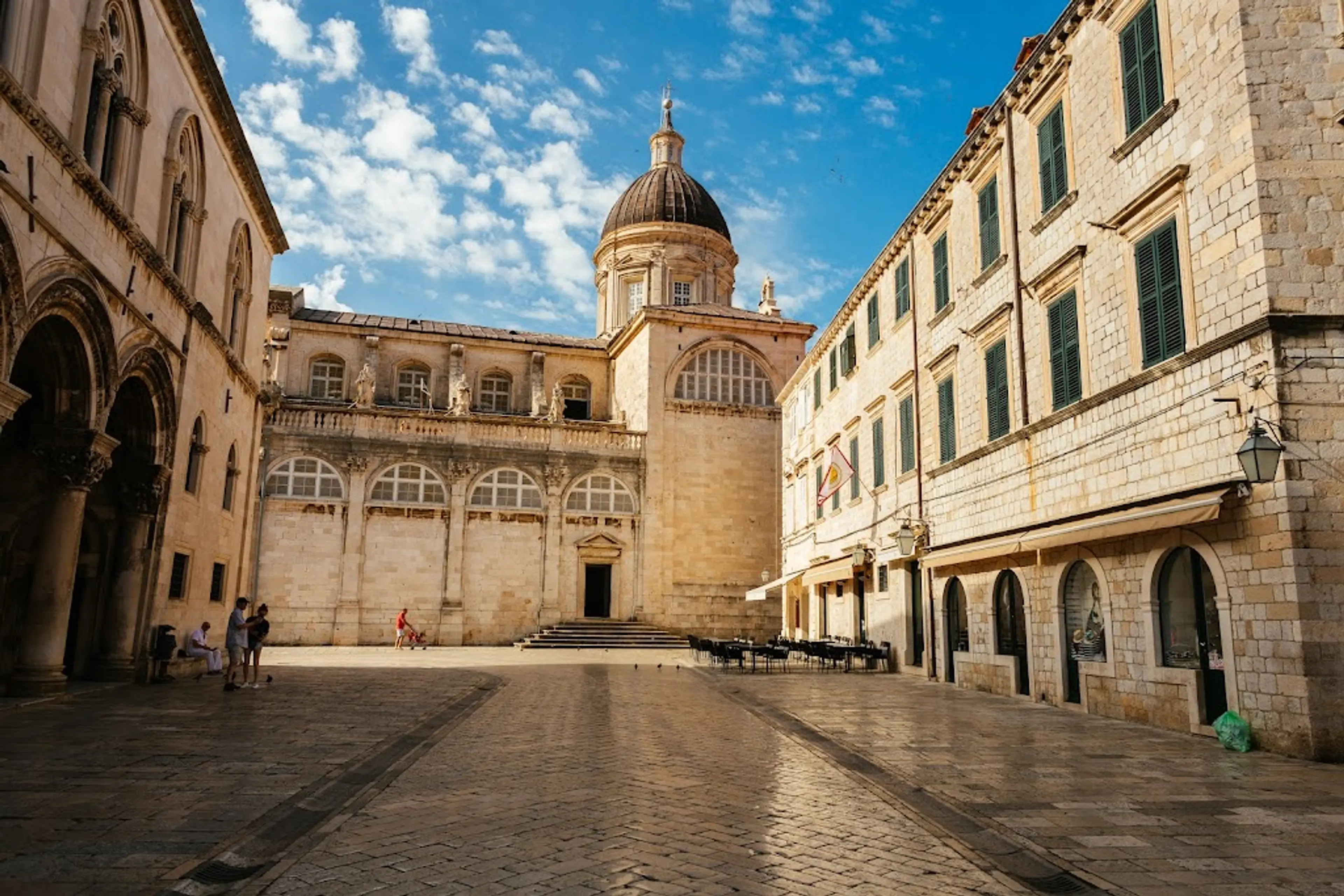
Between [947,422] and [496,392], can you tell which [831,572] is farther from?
[496,392]

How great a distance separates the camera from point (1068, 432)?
1427cm

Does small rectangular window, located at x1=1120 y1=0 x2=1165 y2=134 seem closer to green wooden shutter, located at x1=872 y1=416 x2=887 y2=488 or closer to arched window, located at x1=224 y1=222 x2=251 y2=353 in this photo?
green wooden shutter, located at x1=872 y1=416 x2=887 y2=488

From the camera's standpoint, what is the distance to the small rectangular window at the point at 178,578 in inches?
691

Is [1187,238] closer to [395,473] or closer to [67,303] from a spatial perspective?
[67,303]

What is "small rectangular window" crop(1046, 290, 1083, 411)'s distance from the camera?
14.2m

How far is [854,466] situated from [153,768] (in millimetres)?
19730

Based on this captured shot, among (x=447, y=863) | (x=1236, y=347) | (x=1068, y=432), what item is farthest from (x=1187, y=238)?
(x=447, y=863)

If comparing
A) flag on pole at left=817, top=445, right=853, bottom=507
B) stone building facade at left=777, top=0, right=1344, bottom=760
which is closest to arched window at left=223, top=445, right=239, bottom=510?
stone building facade at left=777, top=0, right=1344, bottom=760

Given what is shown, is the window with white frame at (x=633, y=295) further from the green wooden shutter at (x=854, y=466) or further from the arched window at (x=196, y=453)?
the arched window at (x=196, y=453)

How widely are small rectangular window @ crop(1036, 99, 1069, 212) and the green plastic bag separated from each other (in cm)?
825

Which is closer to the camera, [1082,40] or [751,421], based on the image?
[1082,40]

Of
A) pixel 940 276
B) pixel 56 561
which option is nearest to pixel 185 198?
pixel 56 561

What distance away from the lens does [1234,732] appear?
10.0m

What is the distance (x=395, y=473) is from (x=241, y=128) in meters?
17.1
